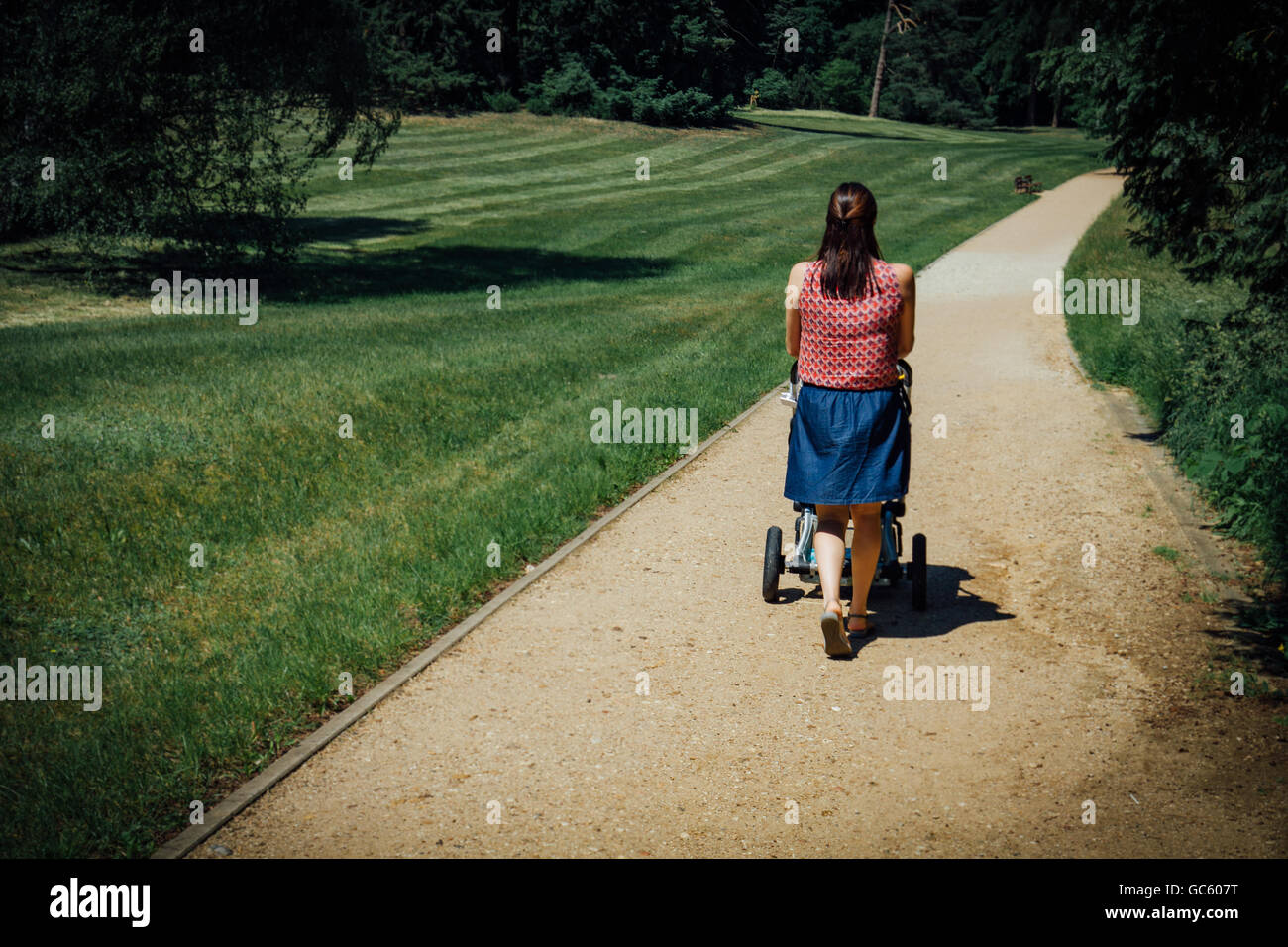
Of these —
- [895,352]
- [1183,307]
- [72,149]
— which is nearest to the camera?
[895,352]


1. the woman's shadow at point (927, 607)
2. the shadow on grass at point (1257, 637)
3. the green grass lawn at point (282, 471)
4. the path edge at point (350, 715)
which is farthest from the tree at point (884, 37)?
the shadow on grass at point (1257, 637)

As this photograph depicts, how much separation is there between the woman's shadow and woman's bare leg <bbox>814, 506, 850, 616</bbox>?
409 mm

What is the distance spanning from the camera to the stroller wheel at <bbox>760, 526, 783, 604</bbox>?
6836mm

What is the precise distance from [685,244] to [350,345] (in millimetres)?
16470

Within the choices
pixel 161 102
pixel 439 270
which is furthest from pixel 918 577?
pixel 439 270

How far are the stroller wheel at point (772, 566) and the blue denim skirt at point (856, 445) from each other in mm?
924

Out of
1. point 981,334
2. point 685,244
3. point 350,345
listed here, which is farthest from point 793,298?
point 685,244

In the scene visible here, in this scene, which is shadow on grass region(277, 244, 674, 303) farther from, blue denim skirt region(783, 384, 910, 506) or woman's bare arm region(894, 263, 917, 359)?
woman's bare arm region(894, 263, 917, 359)

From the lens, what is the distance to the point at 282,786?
192 inches

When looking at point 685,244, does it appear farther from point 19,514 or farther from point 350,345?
point 19,514

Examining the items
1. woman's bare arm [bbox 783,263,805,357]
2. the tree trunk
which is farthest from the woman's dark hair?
the tree trunk

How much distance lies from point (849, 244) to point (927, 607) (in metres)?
2.40

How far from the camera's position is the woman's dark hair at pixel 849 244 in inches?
223

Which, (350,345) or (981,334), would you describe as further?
(981,334)
